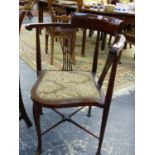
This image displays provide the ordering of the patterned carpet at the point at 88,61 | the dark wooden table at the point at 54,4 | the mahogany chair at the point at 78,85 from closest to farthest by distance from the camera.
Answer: the mahogany chair at the point at 78,85
the patterned carpet at the point at 88,61
the dark wooden table at the point at 54,4

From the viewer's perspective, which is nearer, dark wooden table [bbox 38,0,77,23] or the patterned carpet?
the patterned carpet

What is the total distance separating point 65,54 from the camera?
160 cm

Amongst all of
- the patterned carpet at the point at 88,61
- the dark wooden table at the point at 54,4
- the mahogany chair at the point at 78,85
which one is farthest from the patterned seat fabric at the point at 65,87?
the dark wooden table at the point at 54,4

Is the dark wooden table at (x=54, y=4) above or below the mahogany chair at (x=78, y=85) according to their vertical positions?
above

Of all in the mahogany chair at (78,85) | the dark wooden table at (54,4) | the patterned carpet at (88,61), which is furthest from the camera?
the dark wooden table at (54,4)

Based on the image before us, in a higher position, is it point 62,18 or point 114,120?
point 62,18

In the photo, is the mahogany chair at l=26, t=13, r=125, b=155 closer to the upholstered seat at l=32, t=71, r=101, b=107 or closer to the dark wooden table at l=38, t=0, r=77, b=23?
the upholstered seat at l=32, t=71, r=101, b=107

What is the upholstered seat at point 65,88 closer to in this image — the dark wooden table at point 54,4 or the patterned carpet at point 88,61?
the patterned carpet at point 88,61

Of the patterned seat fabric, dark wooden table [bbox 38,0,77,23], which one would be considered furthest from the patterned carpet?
the patterned seat fabric

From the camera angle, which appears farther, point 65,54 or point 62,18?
point 62,18

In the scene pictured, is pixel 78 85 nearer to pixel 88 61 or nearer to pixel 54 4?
pixel 88 61
